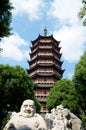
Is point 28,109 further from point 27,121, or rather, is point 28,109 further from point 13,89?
point 13,89

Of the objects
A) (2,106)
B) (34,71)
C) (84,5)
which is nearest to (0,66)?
(2,106)

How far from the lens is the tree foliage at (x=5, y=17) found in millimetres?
19631

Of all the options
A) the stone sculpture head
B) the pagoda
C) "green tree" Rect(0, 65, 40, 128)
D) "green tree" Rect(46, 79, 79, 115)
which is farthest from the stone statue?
the pagoda

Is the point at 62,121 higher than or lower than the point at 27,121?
higher

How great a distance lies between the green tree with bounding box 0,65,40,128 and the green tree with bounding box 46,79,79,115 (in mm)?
8062

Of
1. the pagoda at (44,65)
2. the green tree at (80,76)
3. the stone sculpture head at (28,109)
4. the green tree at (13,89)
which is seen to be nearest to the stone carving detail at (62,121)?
the stone sculpture head at (28,109)

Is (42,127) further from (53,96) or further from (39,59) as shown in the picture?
(39,59)

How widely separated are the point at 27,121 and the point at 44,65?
69.8m

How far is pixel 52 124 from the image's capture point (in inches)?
912

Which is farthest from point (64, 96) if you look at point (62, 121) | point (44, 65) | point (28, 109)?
point (28, 109)

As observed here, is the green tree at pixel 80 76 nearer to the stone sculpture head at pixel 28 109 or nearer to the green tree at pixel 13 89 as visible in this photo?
the green tree at pixel 13 89

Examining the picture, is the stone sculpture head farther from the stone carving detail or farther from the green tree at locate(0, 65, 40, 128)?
the green tree at locate(0, 65, 40, 128)

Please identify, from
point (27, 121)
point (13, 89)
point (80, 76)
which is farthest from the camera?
point (13, 89)

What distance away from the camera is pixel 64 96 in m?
57.8
